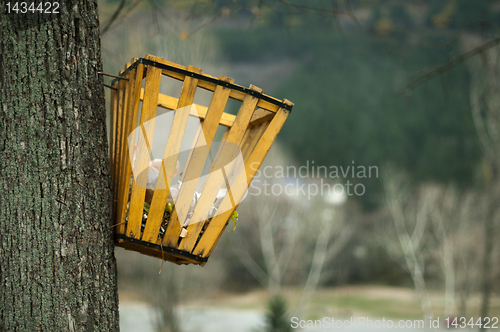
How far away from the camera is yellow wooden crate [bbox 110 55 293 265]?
1.22 metres

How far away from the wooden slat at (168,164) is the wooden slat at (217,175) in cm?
12

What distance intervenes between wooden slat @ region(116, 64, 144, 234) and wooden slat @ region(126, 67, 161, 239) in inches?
1.1

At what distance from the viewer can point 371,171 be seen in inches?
748

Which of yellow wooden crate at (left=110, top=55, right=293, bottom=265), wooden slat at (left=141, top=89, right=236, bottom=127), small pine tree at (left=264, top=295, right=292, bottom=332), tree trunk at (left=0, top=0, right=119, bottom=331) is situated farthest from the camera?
small pine tree at (left=264, top=295, right=292, bottom=332)

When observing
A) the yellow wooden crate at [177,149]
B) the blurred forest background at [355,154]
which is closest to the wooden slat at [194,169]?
the yellow wooden crate at [177,149]

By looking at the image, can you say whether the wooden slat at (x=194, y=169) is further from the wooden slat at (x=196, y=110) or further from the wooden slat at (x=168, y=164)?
the wooden slat at (x=196, y=110)

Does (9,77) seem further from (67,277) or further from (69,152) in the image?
(67,277)

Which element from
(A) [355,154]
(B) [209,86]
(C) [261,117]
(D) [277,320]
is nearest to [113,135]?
(B) [209,86]

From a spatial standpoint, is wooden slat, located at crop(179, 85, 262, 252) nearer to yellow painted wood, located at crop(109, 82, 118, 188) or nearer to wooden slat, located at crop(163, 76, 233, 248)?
wooden slat, located at crop(163, 76, 233, 248)

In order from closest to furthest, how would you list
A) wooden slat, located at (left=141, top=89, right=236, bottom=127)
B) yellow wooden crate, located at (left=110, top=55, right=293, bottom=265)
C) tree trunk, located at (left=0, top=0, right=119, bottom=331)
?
tree trunk, located at (left=0, top=0, right=119, bottom=331) → yellow wooden crate, located at (left=110, top=55, right=293, bottom=265) → wooden slat, located at (left=141, top=89, right=236, bottom=127)

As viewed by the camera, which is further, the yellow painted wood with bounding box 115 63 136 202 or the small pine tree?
the small pine tree

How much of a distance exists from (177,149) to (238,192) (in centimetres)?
27

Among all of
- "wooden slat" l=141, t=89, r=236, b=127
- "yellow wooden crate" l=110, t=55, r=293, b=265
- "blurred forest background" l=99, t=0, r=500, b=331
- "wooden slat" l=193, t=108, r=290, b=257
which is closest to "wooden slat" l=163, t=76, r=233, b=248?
"yellow wooden crate" l=110, t=55, r=293, b=265

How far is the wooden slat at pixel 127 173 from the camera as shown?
1.22 metres
